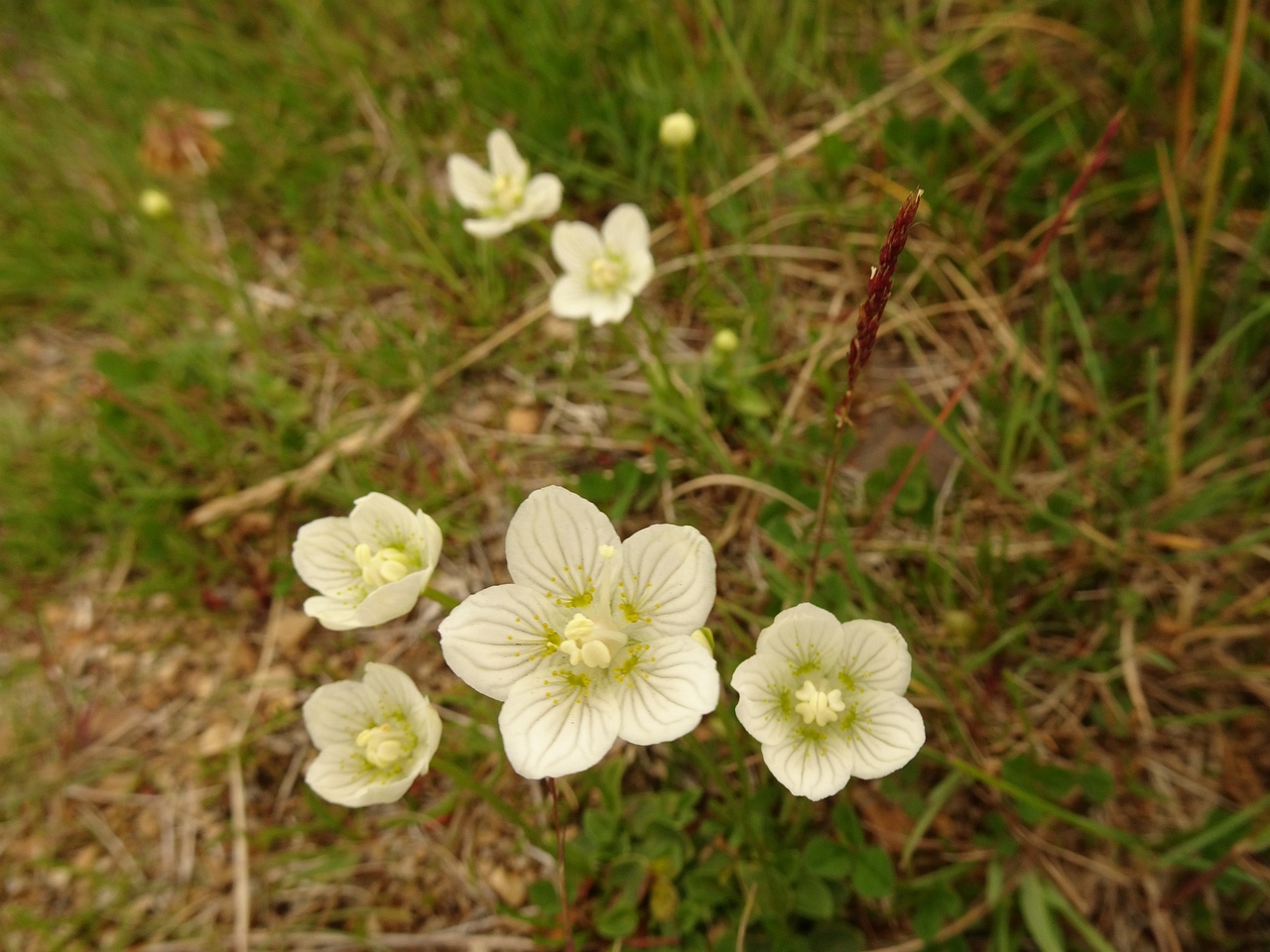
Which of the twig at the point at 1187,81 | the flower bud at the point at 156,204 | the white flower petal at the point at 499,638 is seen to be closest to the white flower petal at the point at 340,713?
the white flower petal at the point at 499,638

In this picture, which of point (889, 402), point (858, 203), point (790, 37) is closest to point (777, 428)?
point (889, 402)

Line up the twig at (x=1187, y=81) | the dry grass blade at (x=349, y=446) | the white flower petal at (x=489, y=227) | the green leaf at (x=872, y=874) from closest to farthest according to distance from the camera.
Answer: the green leaf at (x=872, y=874)
the twig at (x=1187, y=81)
the white flower petal at (x=489, y=227)
the dry grass blade at (x=349, y=446)

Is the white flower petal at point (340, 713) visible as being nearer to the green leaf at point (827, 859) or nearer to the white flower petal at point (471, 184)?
the green leaf at point (827, 859)

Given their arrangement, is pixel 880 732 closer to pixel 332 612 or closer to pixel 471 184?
pixel 332 612

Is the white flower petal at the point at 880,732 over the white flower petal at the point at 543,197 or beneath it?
beneath

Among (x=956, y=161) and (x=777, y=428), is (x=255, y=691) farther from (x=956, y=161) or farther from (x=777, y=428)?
(x=956, y=161)

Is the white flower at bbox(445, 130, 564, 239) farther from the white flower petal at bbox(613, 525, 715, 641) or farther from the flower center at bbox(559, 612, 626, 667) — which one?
the flower center at bbox(559, 612, 626, 667)
